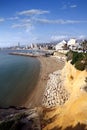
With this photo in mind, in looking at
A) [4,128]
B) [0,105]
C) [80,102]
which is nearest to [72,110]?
[80,102]

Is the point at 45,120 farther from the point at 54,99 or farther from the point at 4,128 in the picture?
the point at 54,99

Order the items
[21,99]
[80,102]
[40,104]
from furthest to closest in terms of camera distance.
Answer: [21,99], [40,104], [80,102]

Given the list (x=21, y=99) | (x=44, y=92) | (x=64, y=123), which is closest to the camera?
(x=64, y=123)

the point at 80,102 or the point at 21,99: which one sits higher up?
the point at 80,102

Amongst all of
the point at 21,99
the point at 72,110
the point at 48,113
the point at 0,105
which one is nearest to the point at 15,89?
the point at 21,99

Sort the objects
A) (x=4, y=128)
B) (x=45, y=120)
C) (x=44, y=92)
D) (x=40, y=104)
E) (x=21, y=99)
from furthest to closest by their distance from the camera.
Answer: (x=44, y=92)
(x=21, y=99)
(x=40, y=104)
(x=45, y=120)
(x=4, y=128)

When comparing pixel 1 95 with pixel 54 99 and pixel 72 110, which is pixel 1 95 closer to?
pixel 54 99

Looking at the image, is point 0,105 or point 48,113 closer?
point 48,113

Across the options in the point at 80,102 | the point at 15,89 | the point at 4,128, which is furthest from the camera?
the point at 15,89

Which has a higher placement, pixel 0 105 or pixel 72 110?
pixel 72 110
